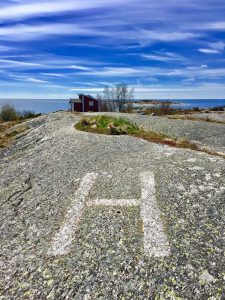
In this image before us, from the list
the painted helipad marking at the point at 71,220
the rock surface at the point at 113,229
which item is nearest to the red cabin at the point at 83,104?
the rock surface at the point at 113,229

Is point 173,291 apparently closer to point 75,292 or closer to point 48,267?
point 75,292

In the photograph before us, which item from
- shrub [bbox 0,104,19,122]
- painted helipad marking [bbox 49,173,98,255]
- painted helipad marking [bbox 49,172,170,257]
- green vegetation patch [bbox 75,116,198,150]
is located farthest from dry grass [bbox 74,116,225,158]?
shrub [bbox 0,104,19,122]

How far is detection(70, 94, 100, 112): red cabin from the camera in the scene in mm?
57125

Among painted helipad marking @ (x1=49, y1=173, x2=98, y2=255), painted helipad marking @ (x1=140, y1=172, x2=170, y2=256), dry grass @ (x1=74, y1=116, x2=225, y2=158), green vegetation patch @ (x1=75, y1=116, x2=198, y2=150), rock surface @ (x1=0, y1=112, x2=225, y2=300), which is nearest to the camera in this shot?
rock surface @ (x1=0, y1=112, x2=225, y2=300)

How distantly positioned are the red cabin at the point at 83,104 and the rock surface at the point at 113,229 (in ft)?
148

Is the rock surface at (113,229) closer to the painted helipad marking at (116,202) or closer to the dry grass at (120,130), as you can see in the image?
the painted helipad marking at (116,202)

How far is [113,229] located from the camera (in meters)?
7.20

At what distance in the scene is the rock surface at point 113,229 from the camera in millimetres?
5613

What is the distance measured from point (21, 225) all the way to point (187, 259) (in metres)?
4.34

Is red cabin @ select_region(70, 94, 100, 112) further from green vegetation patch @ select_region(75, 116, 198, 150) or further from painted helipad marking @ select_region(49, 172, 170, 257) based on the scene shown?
painted helipad marking @ select_region(49, 172, 170, 257)

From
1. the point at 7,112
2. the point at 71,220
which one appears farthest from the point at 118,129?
the point at 7,112

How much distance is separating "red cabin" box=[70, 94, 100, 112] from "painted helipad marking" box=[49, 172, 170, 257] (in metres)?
48.1

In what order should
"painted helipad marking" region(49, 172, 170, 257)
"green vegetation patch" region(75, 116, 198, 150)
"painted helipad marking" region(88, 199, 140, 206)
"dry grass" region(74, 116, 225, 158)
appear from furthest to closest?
"green vegetation patch" region(75, 116, 198, 150) → "dry grass" region(74, 116, 225, 158) → "painted helipad marking" region(88, 199, 140, 206) → "painted helipad marking" region(49, 172, 170, 257)

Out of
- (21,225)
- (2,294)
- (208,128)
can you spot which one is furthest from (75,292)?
(208,128)
